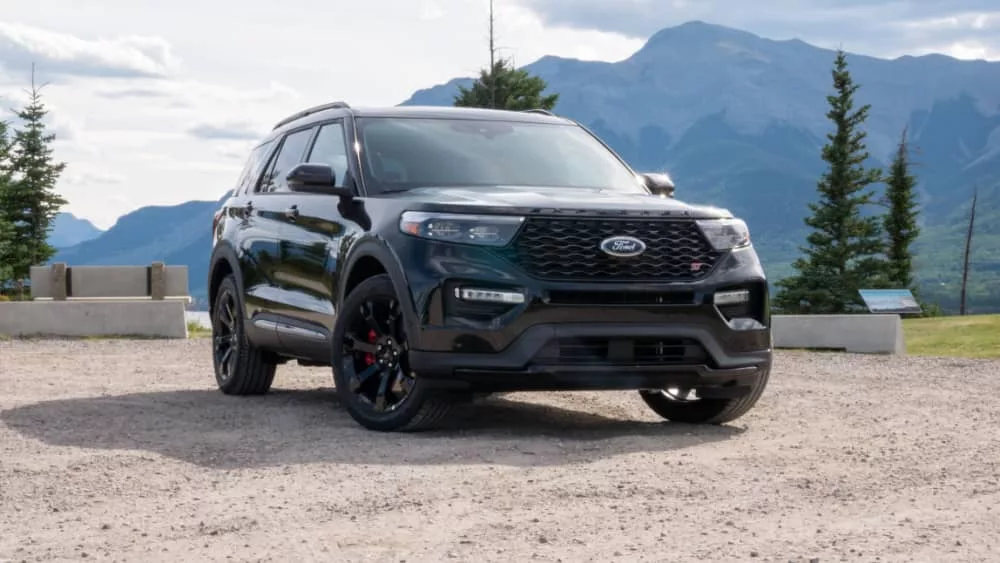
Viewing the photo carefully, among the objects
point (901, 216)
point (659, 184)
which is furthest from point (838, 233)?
point (659, 184)

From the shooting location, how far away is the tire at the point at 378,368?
23.6ft

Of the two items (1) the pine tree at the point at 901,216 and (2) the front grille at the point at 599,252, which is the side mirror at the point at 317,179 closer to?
(2) the front grille at the point at 599,252

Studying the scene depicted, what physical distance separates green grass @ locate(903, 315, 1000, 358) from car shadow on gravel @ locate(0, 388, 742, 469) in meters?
12.8

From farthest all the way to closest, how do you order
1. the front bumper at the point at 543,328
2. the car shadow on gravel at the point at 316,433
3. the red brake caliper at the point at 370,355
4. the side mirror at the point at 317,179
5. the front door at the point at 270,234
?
the front door at the point at 270,234, the side mirror at the point at 317,179, the red brake caliper at the point at 370,355, the front bumper at the point at 543,328, the car shadow on gravel at the point at 316,433

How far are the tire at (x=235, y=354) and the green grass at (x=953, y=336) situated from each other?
1265 cm

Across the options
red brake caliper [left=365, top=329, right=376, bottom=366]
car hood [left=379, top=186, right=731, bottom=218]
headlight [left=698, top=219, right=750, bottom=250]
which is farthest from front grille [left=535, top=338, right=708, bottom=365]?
red brake caliper [left=365, top=329, right=376, bottom=366]

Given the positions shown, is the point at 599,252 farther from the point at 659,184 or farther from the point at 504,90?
the point at 504,90

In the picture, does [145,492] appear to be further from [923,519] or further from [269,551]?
[923,519]

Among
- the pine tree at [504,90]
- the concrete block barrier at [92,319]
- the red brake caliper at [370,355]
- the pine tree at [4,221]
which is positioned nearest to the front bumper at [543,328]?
the red brake caliper at [370,355]

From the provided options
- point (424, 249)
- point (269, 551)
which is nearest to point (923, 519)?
point (269, 551)

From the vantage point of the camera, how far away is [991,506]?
5344 millimetres

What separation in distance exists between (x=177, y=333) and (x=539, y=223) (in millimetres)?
12694

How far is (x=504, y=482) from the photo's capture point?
5.84 meters

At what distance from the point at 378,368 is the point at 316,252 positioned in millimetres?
1107
